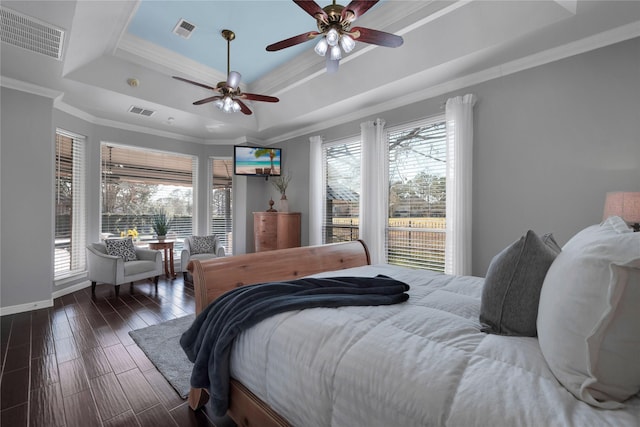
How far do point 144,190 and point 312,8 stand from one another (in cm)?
467

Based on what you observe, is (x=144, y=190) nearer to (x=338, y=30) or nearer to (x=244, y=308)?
(x=338, y=30)

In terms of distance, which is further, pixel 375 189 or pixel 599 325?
pixel 375 189

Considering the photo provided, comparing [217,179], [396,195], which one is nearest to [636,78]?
[396,195]

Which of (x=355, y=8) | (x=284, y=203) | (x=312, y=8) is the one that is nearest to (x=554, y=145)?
(x=355, y=8)

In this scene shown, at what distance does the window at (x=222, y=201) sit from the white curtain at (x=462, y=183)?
4.40m

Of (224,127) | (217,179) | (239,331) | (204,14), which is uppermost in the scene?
(204,14)

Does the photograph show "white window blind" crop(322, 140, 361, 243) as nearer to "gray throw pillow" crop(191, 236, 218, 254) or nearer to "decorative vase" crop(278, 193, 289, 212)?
"decorative vase" crop(278, 193, 289, 212)

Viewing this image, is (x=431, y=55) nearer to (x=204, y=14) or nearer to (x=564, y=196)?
(x=564, y=196)

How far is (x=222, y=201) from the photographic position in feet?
19.7

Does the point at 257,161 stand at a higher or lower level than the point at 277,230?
higher

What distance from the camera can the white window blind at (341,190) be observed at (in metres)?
4.48

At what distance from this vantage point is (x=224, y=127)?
504 cm

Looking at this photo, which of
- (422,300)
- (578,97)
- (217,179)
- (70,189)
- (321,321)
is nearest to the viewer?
(321,321)

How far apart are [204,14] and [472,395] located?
12.4 feet
